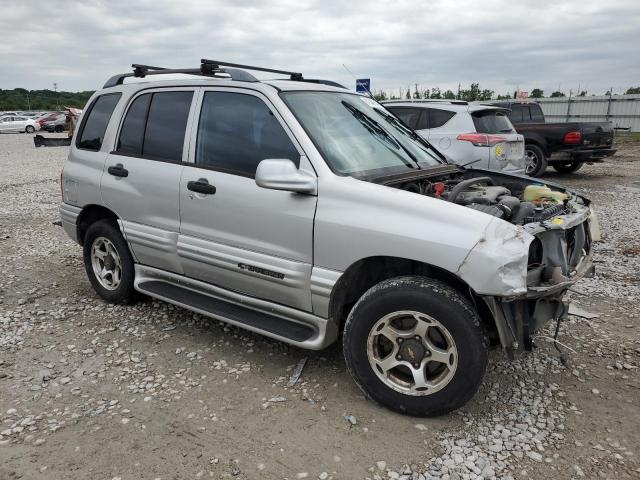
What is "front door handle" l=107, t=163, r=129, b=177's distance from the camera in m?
4.27

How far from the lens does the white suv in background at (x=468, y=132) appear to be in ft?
28.0

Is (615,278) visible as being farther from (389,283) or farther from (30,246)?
(30,246)

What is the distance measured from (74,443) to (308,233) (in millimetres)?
1749

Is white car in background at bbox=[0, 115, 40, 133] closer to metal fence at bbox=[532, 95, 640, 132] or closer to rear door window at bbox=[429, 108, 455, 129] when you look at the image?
metal fence at bbox=[532, 95, 640, 132]

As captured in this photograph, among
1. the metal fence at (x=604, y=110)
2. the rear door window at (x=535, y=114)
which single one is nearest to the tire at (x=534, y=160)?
the rear door window at (x=535, y=114)

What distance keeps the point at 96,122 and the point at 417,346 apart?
11.5 ft

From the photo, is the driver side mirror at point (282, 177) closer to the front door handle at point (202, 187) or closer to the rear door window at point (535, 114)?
the front door handle at point (202, 187)

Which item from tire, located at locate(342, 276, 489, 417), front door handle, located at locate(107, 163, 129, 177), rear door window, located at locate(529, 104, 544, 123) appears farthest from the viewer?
rear door window, located at locate(529, 104, 544, 123)

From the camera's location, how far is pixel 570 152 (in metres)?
12.3

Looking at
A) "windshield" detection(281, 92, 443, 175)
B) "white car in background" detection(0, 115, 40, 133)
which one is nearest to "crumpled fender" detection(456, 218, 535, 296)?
"windshield" detection(281, 92, 443, 175)

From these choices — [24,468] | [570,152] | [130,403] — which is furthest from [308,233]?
[570,152]

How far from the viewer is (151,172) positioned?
4.08 meters

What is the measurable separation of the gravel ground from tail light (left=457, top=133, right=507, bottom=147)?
13.6 ft

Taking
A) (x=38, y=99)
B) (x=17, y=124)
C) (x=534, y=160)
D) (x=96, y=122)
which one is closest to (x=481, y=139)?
(x=534, y=160)
